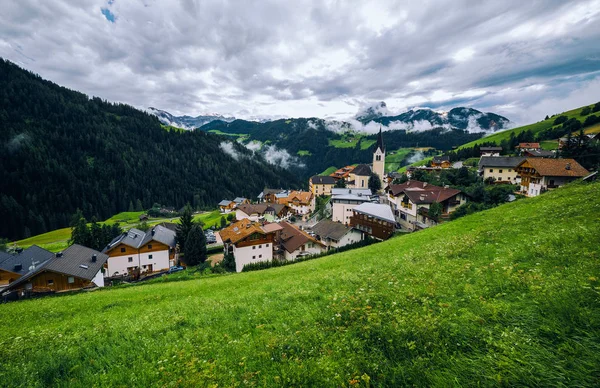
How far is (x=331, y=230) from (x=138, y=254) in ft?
135

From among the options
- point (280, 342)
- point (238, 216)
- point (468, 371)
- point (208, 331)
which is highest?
point (468, 371)

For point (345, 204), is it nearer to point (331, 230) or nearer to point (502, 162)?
point (331, 230)

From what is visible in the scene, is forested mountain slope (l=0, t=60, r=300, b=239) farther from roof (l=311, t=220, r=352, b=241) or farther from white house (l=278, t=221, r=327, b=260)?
roof (l=311, t=220, r=352, b=241)

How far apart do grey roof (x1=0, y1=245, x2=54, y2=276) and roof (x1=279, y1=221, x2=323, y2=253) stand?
42.3 m

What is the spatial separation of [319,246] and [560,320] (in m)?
46.0

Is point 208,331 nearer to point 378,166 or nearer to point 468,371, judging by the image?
point 468,371

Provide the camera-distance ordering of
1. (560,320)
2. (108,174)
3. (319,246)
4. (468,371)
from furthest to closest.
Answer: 1. (108,174)
2. (319,246)
3. (560,320)
4. (468,371)

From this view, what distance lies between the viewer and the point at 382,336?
5949mm

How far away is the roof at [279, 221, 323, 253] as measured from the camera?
48531 mm

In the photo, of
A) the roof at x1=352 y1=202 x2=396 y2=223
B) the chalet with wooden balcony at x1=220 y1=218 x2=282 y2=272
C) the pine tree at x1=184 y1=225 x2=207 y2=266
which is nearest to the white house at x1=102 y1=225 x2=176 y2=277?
the pine tree at x1=184 y1=225 x2=207 y2=266

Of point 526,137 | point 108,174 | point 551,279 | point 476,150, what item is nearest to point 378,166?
point 476,150

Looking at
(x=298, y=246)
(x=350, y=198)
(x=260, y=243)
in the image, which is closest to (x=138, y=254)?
(x=260, y=243)

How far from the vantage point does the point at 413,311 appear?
6934 millimetres

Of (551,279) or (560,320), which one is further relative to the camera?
(551,279)
